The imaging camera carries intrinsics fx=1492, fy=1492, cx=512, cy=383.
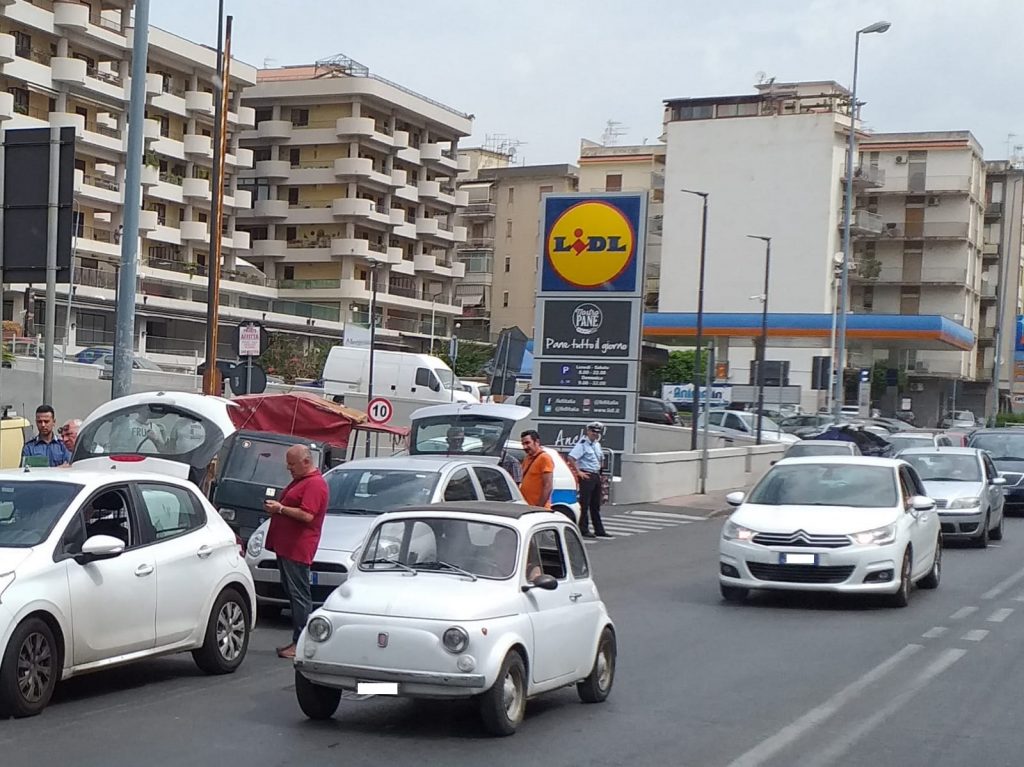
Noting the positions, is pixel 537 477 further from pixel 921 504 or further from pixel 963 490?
pixel 963 490

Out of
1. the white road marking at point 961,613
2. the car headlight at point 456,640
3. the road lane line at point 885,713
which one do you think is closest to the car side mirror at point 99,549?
the car headlight at point 456,640

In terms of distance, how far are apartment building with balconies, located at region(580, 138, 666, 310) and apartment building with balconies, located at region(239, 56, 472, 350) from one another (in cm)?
1168

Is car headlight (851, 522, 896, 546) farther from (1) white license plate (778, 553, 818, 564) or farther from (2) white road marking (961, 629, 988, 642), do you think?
(2) white road marking (961, 629, 988, 642)

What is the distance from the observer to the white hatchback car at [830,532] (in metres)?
15.3

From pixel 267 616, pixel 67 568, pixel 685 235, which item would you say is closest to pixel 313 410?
pixel 267 616

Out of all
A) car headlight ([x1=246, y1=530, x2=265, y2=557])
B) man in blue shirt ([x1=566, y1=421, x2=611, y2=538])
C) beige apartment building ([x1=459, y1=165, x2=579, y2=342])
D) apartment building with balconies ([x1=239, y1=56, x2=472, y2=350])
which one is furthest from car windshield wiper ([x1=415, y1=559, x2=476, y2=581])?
beige apartment building ([x1=459, y1=165, x2=579, y2=342])

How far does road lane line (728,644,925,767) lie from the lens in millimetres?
8312

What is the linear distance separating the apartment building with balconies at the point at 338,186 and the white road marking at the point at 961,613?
6670cm

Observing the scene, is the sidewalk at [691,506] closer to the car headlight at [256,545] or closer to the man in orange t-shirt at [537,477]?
the man in orange t-shirt at [537,477]

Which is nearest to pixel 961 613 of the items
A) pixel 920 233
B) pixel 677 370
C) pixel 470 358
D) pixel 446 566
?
pixel 446 566

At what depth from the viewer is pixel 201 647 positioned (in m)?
10.7

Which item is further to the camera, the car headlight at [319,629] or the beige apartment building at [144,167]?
the beige apartment building at [144,167]

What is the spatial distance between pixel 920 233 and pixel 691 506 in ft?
207

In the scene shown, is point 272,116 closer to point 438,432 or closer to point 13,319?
point 13,319
